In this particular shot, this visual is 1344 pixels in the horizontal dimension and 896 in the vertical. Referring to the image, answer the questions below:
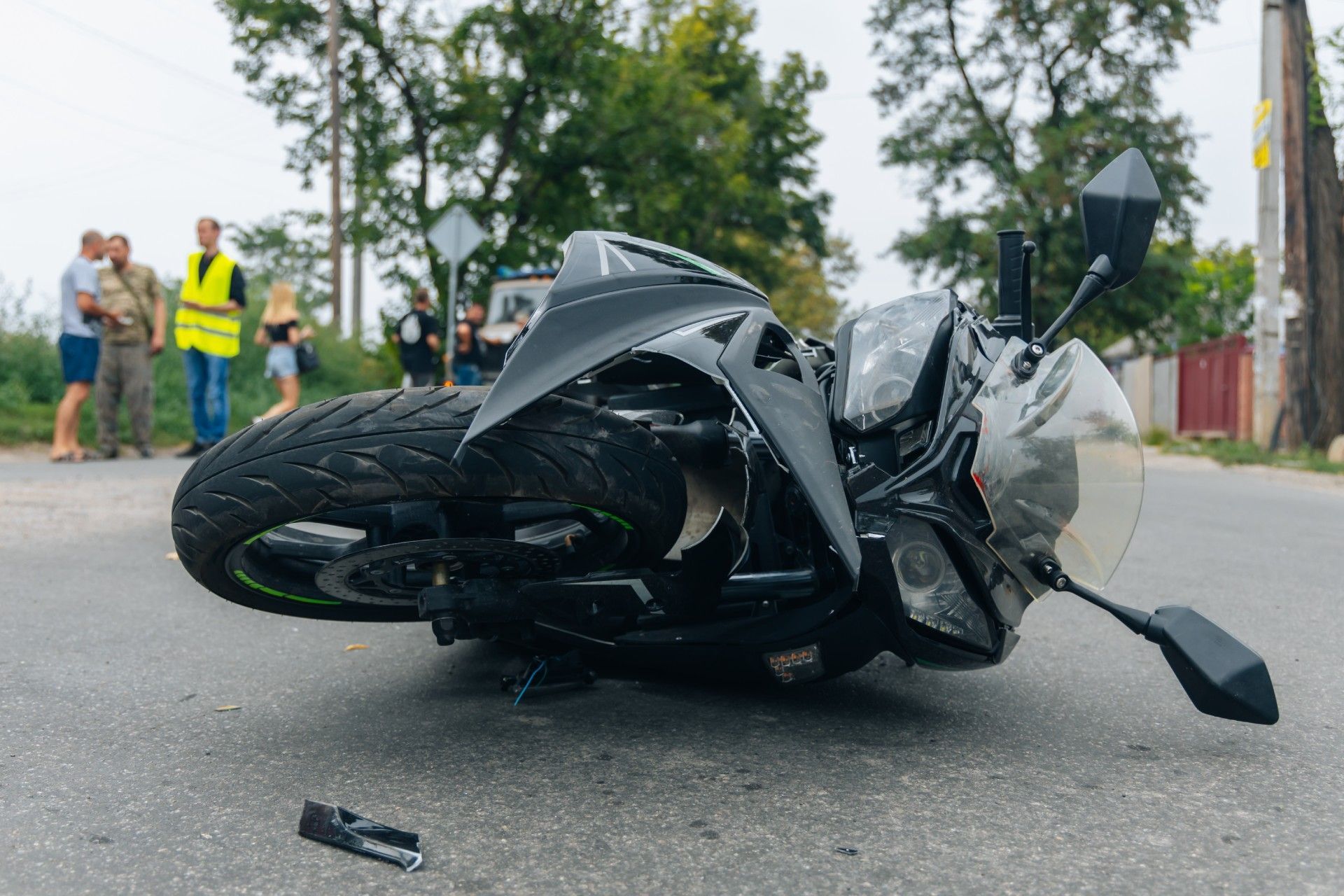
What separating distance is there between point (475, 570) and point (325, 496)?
394 millimetres

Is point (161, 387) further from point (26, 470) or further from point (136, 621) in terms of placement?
point (136, 621)

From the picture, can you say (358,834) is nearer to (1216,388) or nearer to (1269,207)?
(1269,207)

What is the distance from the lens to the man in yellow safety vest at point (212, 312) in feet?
32.7

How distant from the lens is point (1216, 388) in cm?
2292

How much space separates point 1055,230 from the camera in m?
30.0

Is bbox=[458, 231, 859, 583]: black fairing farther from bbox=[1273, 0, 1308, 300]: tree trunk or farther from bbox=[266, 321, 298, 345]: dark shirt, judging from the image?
bbox=[1273, 0, 1308, 300]: tree trunk

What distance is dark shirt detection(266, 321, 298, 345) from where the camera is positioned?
1060 centimetres

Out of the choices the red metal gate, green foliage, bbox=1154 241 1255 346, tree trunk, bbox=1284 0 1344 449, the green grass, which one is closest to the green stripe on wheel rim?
the green grass

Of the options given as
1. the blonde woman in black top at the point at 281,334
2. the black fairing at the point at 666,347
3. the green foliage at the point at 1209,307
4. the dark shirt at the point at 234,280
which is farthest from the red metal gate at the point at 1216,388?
the black fairing at the point at 666,347

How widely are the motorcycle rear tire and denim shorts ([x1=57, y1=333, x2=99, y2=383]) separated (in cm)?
847

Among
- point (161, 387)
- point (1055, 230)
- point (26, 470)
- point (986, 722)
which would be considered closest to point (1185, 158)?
point (1055, 230)

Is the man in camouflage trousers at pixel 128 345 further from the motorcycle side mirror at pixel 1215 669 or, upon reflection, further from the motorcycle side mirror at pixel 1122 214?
the motorcycle side mirror at pixel 1215 669

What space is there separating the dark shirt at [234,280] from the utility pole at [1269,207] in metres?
12.6

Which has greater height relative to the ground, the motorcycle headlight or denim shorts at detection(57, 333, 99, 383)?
denim shorts at detection(57, 333, 99, 383)
